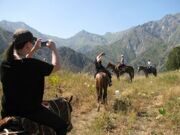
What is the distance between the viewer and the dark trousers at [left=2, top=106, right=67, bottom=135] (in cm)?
597

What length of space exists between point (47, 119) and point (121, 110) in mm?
8234

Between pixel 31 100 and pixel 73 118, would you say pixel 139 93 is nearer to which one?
pixel 73 118

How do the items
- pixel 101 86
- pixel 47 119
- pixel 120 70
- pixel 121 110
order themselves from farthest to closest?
pixel 120 70 → pixel 101 86 → pixel 121 110 → pixel 47 119

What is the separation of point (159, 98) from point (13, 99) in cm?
1175

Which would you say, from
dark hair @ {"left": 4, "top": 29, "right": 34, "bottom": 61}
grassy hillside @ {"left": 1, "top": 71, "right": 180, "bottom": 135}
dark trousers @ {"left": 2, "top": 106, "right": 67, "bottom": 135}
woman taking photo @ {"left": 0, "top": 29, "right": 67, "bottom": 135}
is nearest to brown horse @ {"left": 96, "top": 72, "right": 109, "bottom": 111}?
grassy hillside @ {"left": 1, "top": 71, "right": 180, "bottom": 135}

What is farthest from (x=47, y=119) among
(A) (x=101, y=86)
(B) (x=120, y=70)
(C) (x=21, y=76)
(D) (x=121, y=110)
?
(B) (x=120, y=70)

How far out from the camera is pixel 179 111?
1295cm

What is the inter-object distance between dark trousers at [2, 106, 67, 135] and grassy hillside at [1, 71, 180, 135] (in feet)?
15.9

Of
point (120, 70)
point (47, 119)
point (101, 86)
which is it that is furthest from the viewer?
point (120, 70)

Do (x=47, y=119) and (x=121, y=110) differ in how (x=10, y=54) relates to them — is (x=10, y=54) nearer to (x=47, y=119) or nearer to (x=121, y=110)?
(x=47, y=119)

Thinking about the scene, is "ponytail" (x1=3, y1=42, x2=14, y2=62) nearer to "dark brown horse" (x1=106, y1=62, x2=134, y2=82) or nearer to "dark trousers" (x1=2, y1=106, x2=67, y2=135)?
"dark trousers" (x1=2, y1=106, x2=67, y2=135)

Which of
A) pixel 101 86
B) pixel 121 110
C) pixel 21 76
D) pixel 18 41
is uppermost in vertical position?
pixel 18 41

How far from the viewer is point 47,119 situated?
241 inches

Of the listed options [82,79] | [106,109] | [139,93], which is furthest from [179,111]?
[82,79]
